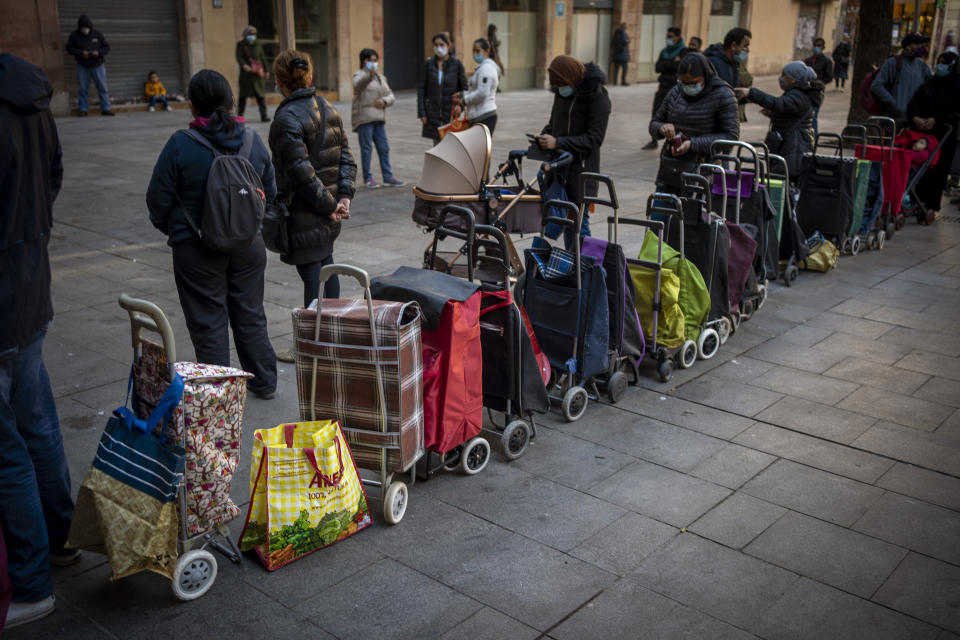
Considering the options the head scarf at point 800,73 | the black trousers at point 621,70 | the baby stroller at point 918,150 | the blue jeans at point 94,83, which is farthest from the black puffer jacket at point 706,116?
the black trousers at point 621,70

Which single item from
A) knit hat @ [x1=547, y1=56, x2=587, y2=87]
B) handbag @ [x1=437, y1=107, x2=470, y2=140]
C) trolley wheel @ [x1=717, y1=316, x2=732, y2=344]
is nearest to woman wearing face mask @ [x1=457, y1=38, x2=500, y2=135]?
handbag @ [x1=437, y1=107, x2=470, y2=140]

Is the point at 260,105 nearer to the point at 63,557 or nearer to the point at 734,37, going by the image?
the point at 734,37

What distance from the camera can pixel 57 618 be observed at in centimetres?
353

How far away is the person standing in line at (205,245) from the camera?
4668 millimetres

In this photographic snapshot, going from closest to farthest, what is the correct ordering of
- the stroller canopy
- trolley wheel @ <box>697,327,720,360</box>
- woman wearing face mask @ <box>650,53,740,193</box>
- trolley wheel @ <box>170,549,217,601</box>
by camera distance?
trolley wheel @ <box>170,549,217,601</box> → trolley wheel @ <box>697,327,720,360</box> → the stroller canopy → woman wearing face mask @ <box>650,53,740,193</box>

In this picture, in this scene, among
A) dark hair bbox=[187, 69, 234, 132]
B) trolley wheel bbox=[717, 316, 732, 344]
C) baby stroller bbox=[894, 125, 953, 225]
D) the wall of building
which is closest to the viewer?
dark hair bbox=[187, 69, 234, 132]

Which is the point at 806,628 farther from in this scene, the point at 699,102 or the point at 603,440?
the point at 699,102

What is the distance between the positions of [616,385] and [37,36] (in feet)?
54.3

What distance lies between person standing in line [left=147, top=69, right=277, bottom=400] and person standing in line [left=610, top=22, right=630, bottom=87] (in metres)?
25.2

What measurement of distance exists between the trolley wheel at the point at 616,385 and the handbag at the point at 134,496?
9.56 ft

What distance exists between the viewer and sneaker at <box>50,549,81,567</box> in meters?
3.84

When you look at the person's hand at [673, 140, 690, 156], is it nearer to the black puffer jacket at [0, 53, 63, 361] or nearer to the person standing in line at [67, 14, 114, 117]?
the black puffer jacket at [0, 53, 63, 361]

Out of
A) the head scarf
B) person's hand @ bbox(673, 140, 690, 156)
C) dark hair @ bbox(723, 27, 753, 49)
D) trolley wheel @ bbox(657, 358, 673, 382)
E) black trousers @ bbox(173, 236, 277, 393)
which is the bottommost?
trolley wheel @ bbox(657, 358, 673, 382)

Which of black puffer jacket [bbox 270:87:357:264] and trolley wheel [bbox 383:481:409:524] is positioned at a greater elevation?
black puffer jacket [bbox 270:87:357:264]
